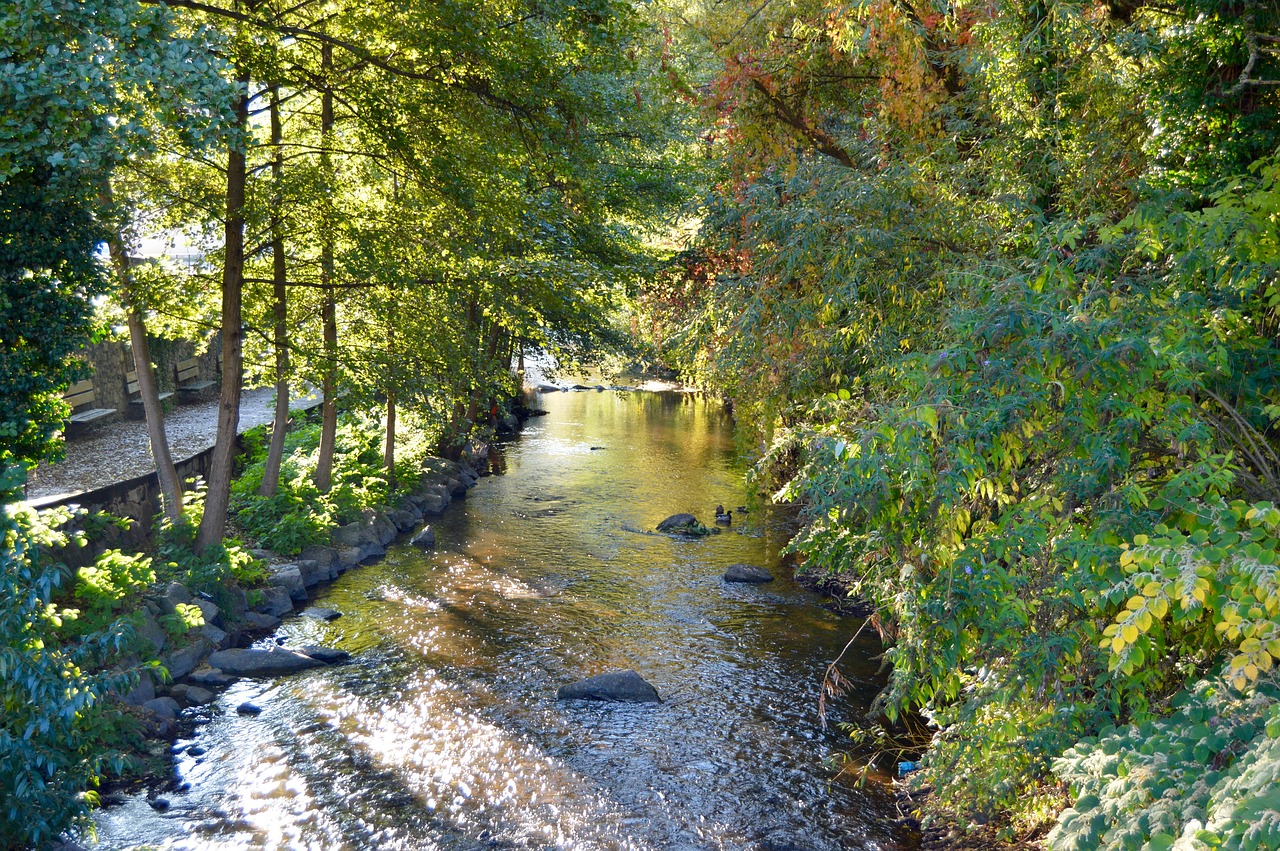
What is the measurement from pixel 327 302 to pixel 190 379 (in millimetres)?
11195

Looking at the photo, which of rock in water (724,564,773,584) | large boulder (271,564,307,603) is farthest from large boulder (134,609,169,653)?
rock in water (724,564,773,584)

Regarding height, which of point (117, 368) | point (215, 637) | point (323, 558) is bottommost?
point (215, 637)

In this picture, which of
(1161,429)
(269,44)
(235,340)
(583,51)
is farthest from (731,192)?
(1161,429)

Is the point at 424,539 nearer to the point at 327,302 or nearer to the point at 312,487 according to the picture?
the point at 312,487

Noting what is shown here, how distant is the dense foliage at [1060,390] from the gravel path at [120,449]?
30.6 feet

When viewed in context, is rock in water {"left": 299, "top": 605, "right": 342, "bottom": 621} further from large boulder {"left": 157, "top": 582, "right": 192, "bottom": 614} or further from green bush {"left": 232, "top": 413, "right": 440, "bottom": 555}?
large boulder {"left": 157, "top": 582, "right": 192, "bottom": 614}

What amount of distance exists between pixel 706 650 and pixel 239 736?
5.37m

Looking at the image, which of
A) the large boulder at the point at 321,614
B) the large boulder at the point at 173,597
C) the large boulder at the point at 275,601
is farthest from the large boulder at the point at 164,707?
the large boulder at the point at 321,614

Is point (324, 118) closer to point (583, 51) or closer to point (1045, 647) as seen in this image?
point (583, 51)

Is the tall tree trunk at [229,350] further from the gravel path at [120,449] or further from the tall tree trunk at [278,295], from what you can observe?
the gravel path at [120,449]

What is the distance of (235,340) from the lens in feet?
38.9

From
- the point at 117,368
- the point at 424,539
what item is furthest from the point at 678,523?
the point at 117,368

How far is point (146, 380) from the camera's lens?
37.4 feet

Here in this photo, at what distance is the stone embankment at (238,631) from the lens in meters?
9.31
